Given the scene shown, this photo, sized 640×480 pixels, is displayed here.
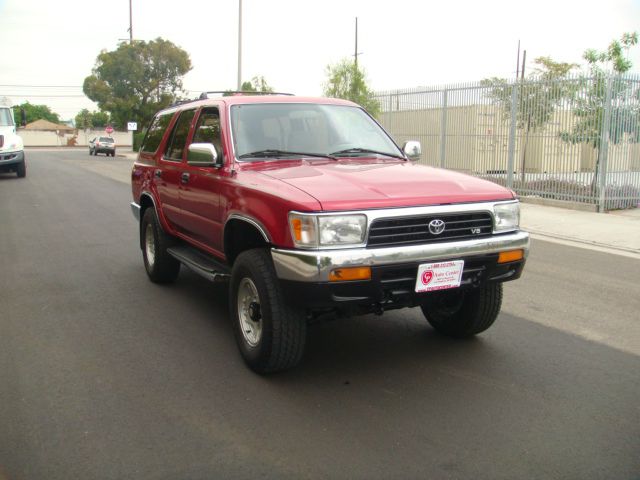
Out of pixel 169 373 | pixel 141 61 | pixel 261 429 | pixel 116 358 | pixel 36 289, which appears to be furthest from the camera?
pixel 141 61

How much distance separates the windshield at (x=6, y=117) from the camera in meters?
21.1

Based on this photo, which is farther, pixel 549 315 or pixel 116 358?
pixel 549 315

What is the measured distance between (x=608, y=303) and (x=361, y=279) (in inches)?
142

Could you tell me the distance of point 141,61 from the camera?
2272 inches

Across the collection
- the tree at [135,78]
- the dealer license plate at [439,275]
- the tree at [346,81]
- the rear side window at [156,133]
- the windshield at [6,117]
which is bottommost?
the dealer license plate at [439,275]

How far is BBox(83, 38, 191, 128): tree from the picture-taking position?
188ft

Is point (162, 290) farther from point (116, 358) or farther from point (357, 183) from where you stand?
point (357, 183)

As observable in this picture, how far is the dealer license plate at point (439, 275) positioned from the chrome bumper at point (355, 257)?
45 millimetres

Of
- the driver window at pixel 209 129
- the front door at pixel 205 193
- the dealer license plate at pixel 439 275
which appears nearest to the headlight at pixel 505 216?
the dealer license plate at pixel 439 275

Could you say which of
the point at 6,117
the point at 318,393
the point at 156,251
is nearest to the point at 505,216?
the point at 318,393

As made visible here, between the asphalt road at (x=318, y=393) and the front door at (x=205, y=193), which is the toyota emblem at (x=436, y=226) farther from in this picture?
the front door at (x=205, y=193)

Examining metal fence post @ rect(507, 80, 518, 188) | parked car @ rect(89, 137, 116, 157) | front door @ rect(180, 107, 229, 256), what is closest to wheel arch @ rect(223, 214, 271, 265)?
front door @ rect(180, 107, 229, 256)

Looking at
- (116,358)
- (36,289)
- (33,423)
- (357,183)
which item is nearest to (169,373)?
(116,358)

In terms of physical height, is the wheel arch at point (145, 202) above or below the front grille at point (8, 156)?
below
